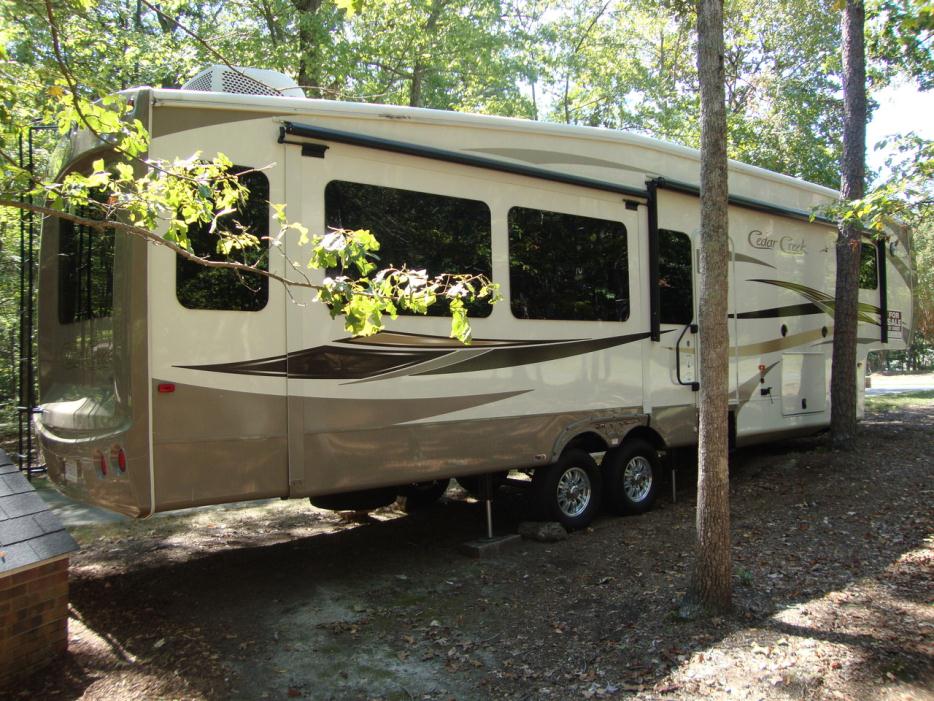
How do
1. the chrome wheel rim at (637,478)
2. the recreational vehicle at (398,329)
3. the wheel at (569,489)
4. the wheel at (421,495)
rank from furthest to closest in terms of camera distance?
the wheel at (421,495) → the chrome wheel rim at (637,478) → the wheel at (569,489) → the recreational vehicle at (398,329)

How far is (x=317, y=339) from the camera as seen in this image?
4609 mm

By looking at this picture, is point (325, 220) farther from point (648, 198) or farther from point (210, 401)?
point (648, 198)

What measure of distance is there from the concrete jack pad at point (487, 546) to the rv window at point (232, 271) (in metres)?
2.46

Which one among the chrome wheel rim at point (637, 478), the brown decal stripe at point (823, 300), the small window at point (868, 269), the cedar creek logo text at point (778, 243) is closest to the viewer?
the chrome wheel rim at point (637, 478)

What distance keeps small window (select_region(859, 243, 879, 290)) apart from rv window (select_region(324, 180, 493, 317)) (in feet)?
20.0

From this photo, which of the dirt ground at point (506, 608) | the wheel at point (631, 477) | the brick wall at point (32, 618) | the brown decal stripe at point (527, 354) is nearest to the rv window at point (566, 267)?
the brown decal stripe at point (527, 354)

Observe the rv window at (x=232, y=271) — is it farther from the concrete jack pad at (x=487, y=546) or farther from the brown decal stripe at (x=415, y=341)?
the concrete jack pad at (x=487, y=546)

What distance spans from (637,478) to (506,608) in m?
2.60

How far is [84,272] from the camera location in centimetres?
482

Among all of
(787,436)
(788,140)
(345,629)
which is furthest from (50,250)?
(788,140)

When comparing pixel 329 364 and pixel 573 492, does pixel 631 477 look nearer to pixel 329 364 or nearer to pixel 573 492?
pixel 573 492

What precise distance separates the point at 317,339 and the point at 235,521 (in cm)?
309

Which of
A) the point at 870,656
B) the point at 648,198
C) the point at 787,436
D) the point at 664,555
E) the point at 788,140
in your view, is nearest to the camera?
the point at 870,656

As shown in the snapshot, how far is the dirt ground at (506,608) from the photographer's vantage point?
3.52 meters
